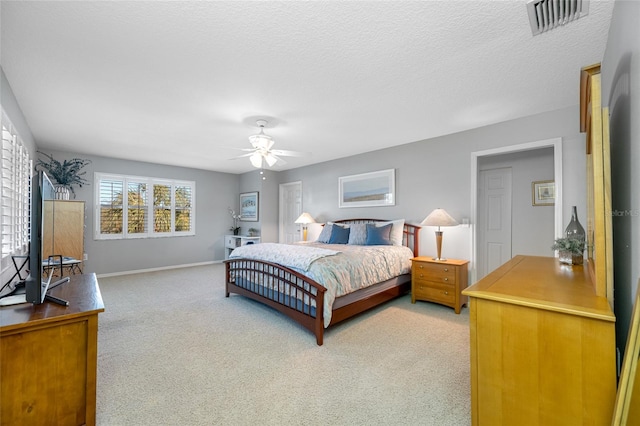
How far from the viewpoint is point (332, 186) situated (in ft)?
19.5

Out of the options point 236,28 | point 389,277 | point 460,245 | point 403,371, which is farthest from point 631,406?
point 460,245

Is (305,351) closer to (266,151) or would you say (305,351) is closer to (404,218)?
(266,151)

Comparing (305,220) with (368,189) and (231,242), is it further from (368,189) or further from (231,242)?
(231,242)

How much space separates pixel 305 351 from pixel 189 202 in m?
5.60

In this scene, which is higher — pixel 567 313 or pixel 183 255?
pixel 567 313

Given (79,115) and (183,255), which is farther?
(183,255)

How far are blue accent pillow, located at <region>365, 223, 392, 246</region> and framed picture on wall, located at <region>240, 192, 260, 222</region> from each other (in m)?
3.63

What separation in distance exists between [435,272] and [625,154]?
8.47 feet

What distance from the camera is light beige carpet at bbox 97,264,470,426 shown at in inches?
69.7

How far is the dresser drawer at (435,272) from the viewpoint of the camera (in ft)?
11.8

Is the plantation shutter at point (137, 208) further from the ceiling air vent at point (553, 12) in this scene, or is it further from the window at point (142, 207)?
the ceiling air vent at point (553, 12)

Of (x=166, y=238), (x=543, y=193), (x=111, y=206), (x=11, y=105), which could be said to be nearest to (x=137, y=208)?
(x=111, y=206)

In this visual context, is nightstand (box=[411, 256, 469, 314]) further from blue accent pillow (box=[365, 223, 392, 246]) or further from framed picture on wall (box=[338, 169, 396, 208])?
framed picture on wall (box=[338, 169, 396, 208])

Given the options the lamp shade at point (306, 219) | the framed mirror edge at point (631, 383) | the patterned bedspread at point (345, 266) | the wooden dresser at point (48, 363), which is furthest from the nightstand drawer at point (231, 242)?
the framed mirror edge at point (631, 383)
